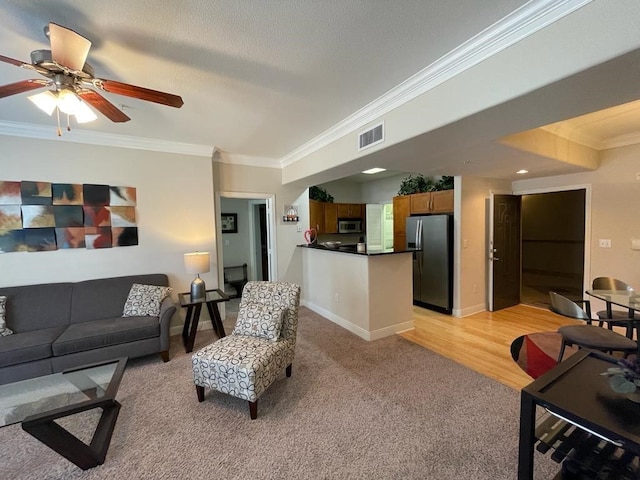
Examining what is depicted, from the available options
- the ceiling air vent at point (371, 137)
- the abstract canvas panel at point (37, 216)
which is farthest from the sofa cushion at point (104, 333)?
the ceiling air vent at point (371, 137)

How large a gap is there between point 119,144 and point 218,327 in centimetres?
266

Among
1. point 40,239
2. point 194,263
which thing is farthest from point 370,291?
point 40,239

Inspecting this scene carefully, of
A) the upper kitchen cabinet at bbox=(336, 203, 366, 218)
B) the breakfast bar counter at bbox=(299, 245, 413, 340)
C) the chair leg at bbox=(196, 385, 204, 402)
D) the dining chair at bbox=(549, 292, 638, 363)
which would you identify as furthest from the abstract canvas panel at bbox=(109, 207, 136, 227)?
the dining chair at bbox=(549, 292, 638, 363)

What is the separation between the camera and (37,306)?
2926mm

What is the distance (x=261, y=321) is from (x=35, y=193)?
306cm

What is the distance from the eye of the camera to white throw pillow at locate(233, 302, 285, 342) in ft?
8.00

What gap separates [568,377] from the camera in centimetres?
139

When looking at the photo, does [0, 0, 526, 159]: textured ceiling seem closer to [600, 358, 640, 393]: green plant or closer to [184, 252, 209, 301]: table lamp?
[184, 252, 209, 301]: table lamp

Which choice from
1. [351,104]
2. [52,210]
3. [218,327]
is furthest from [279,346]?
[52,210]

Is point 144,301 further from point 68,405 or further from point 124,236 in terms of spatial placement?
point 68,405

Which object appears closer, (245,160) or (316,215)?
(245,160)

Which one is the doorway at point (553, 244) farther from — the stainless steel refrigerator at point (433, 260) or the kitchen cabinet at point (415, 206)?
the kitchen cabinet at point (415, 206)

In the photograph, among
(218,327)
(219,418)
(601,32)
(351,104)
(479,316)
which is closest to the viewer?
(601,32)

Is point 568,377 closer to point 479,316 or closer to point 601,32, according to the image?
point 601,32
